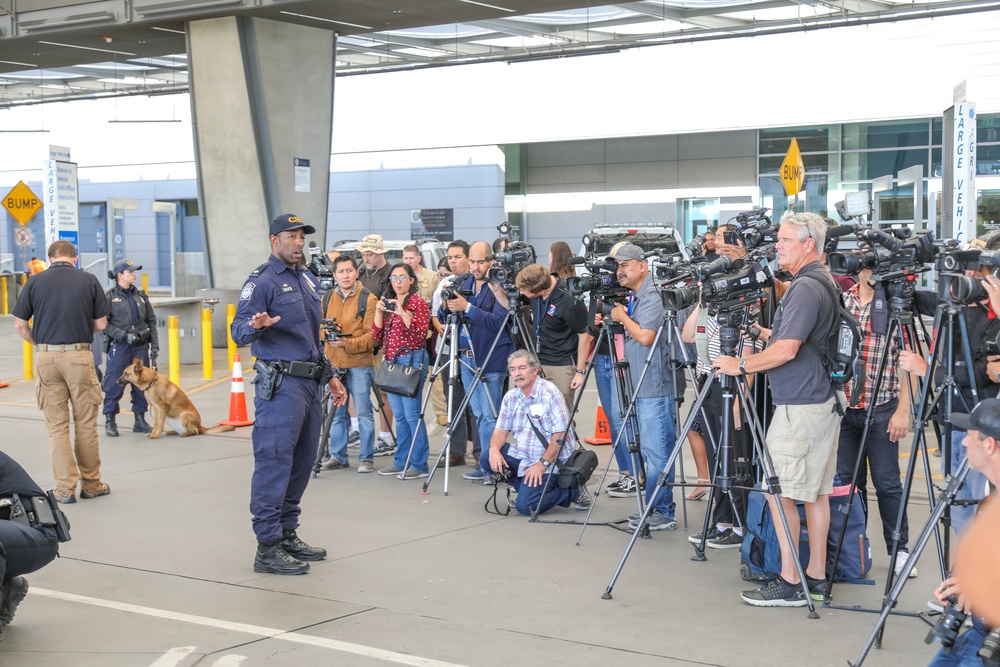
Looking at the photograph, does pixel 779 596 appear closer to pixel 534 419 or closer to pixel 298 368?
pixel 534 419

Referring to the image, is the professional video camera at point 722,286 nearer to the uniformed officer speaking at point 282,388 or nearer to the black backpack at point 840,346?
the black backpack at point 840,346

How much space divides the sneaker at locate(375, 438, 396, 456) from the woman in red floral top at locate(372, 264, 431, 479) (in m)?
0.77

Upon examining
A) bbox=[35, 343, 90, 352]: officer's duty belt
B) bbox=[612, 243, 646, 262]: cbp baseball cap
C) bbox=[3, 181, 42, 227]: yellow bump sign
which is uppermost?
bbox=[3, 181, 42, 227]: yellow bump sign

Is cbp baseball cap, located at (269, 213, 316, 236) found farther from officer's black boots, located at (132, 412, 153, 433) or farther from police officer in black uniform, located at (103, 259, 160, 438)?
officer's black boots, located at (132, 412, 153, 433)

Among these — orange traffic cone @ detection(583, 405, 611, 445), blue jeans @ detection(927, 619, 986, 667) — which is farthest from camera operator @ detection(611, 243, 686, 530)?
blue jeans @ detection(927, 619, 986, 667)

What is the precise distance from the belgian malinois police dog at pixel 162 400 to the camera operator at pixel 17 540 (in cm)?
575

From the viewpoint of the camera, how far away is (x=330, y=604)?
577cm

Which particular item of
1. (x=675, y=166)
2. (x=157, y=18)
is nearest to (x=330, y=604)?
(x=157, y=18)

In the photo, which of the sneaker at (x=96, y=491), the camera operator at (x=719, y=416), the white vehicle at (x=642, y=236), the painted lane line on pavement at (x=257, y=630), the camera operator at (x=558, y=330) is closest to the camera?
the painted lane line on pavement at (x=257, y=630)

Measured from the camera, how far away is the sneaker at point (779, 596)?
18.6 feet

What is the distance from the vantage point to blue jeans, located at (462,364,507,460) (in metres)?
8.91


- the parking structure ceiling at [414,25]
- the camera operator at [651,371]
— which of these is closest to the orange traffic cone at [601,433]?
the camera operator at [651,371]

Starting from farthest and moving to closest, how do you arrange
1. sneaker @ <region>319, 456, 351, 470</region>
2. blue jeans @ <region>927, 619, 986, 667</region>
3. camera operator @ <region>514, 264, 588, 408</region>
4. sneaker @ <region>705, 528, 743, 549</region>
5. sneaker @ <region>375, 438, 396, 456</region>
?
sneaker @ <region>375, 438, 396, 456</region> → sneaker @ <region>319, 456, 351, 470</region> → camera operator @ <region>514, 264, 588, 408</region> → sneaker @ <region>705, 528, 743, 549</region> → blue jeans @ <region>927, 619, 986, 667</region>

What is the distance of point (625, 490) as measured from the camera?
28.2 feet
